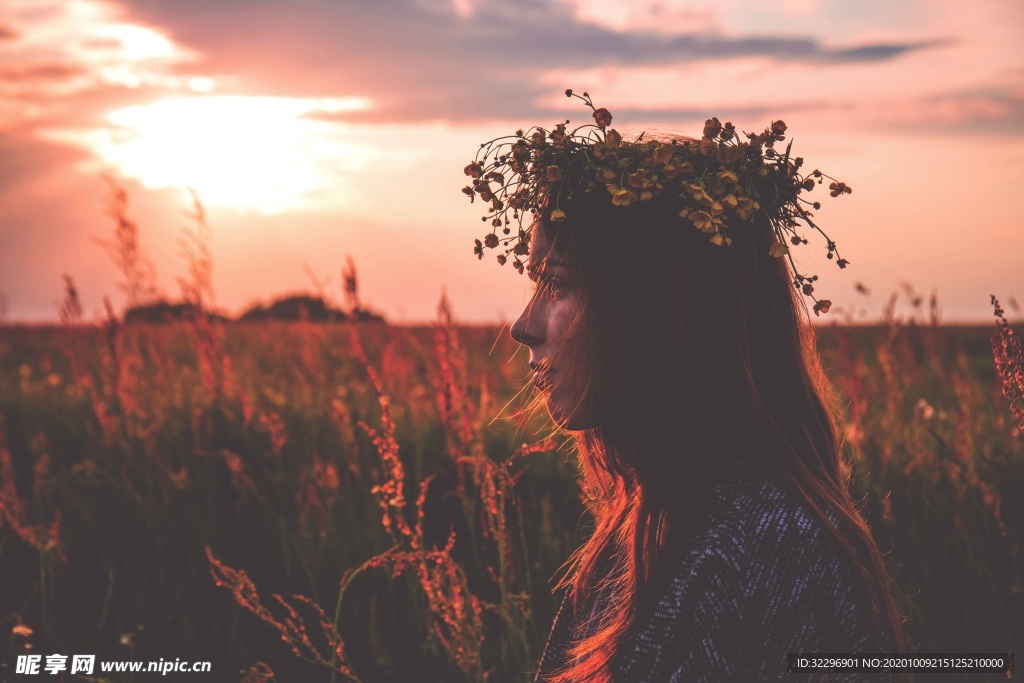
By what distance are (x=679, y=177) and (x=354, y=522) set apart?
254 cm

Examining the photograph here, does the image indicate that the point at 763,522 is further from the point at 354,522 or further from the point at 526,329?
the point at 354,522

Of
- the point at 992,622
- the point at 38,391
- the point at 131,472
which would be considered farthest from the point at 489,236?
the point at 38,391

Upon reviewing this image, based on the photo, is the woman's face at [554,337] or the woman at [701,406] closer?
the woman at [701,406]

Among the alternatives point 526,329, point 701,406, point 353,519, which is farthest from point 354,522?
point 701,406

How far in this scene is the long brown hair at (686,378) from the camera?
5.25ft

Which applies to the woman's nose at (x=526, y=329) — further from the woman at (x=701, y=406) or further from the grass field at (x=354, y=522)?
the grass field at (x=354, y=522)

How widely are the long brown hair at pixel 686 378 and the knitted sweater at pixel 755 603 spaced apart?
0.06 m

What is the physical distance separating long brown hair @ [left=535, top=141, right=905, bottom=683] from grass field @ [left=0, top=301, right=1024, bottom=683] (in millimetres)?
622

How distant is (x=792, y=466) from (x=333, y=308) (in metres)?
3.39

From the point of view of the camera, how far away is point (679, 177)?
1755 mm

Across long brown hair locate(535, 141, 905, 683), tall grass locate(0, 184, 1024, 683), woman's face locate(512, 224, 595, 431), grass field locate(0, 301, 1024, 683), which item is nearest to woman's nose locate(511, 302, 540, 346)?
woman's face locate(512, 224, 595, 431)

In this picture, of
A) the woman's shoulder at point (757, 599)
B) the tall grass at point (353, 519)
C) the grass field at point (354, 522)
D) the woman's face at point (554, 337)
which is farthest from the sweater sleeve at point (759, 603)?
the tall grass at point (353, 519)

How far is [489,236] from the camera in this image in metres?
2.16

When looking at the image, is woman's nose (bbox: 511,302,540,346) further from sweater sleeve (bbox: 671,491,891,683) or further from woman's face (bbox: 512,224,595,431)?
sweater sleeve (bbox: 671,491,891,683)
